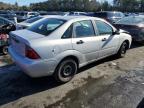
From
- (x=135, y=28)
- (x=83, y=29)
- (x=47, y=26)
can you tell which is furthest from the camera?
(x=135, y=28)

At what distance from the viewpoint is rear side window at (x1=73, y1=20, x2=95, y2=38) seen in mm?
5711

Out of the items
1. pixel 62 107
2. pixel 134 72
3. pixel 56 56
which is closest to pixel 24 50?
pixel 56 56

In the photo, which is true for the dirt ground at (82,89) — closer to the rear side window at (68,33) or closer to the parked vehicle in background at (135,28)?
the rear side window at (68,33)

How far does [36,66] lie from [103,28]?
272 cm

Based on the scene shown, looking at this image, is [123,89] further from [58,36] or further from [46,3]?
[46,3]

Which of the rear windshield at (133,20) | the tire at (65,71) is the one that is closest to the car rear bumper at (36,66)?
the tire at (65,71)

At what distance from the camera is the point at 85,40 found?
5.82m

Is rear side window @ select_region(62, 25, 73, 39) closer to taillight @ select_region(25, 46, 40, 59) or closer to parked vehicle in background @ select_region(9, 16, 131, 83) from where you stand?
parked vehicle in background @ select_region(9, 16, 131, 83)

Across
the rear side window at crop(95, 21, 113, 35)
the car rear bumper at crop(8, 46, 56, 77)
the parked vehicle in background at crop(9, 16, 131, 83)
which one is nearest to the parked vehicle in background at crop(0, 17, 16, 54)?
the parked vehicle in background at crop(9, 16, 131, 83)

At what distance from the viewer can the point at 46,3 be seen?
7656 centimetres

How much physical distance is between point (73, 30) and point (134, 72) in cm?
238

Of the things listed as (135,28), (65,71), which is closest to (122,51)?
(135,28)

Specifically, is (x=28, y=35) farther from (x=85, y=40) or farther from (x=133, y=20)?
(x=133, y=20)

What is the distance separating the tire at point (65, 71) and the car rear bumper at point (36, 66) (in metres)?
0.23
